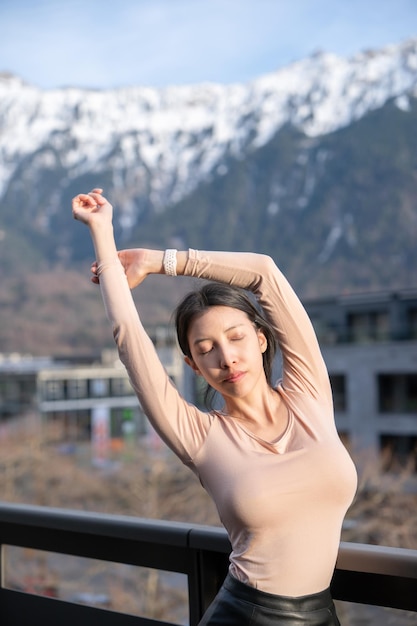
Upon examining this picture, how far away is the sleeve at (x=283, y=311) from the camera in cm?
114

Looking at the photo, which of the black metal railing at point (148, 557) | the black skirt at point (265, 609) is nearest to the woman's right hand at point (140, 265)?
the black skirt at point (265, 609)

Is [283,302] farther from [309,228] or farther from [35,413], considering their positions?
[309,228]

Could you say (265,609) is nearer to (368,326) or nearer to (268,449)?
(268,449)

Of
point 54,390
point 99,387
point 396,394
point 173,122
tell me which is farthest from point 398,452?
point 173,122

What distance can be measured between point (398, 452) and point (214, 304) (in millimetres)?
15286

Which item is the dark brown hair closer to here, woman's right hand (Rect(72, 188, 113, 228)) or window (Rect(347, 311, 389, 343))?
woman's right hand (Rect(72, 188, 113, 228))

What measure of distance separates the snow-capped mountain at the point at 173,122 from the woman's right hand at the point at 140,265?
28281 millimetres

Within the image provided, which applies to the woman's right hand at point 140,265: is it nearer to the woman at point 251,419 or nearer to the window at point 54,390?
the woman at point 251,419

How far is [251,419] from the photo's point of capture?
3.68ft

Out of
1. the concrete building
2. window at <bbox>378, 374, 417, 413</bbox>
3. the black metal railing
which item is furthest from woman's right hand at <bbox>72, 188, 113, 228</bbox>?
window at <bbox>378, 374, 417, 413</bbox>

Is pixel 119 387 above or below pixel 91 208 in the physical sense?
below

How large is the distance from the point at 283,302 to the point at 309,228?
2686cm

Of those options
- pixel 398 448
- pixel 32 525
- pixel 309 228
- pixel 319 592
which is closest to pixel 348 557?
pixel 319 592

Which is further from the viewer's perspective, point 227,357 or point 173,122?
point 173,122
